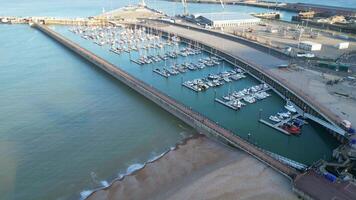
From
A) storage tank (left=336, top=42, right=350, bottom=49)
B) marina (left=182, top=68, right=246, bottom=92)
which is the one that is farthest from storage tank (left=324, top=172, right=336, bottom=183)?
storage tank (left=336, top=42, right=350, bottom=49)

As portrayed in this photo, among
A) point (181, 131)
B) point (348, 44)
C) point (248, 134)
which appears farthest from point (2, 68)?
point (348, 44)

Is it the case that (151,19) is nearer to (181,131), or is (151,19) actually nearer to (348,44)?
(348,44)

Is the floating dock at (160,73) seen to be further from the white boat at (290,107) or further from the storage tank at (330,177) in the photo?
the storage tank at (330,177)

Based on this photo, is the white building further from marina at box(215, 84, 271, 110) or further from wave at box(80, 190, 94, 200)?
wave at box(80, 190, 94, 200)

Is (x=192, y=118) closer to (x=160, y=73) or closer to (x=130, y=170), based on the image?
(x=130, y=170)

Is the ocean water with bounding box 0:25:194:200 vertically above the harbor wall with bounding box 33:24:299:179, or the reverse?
the harbor wall with bounding box 33:24:299:179

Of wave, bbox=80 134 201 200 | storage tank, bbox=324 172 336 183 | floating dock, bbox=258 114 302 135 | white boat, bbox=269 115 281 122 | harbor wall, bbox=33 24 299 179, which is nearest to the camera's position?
storage tank, bbox=324 172 336 183

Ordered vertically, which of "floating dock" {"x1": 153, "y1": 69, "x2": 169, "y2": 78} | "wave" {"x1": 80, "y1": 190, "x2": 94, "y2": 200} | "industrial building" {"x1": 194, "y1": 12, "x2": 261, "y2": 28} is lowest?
"wave" {"x1": 80, "y1": 190, "x2": 94, "y2": 200}
